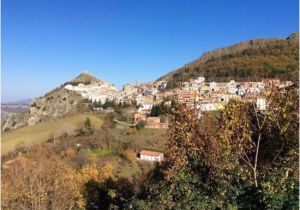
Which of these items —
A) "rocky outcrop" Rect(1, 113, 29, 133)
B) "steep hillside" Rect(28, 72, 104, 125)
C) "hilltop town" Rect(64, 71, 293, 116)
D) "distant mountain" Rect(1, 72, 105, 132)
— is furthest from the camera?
"steep hillside" Rect(28, 72, 104, 125)

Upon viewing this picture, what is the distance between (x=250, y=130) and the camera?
1092cm

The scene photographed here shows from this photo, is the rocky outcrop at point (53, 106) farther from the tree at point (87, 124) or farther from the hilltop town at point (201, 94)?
the tree at point (87, 124)

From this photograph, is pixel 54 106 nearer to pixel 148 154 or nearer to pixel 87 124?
pixel 87 124

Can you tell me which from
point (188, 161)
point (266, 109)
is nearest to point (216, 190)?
point (188, 161)

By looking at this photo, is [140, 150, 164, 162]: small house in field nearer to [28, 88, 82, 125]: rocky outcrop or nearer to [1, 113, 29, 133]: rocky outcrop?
[28, 88, 82, 125]: rocky outcrop

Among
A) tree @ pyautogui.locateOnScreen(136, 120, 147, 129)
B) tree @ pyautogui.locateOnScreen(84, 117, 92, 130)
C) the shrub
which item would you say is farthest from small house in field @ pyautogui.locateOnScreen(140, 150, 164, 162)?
tree @ pyautogui.locateOnScreen(84, 117, 92, 130)

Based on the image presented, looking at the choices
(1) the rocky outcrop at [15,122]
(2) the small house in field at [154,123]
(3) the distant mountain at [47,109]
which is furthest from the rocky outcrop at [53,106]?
(2) the small house in field at [154,123]

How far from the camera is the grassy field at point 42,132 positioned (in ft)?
203

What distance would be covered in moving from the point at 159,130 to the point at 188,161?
157 feet

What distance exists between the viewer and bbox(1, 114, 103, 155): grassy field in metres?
61.9

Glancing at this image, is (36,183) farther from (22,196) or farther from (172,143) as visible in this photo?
(172,143)

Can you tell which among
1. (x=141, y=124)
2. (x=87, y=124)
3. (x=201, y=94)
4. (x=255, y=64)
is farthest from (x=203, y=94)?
(x=255, y=64)

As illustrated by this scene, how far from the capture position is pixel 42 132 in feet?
220

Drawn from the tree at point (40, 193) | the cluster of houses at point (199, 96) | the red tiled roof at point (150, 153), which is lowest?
the red tiled roof at point (150, 153)
